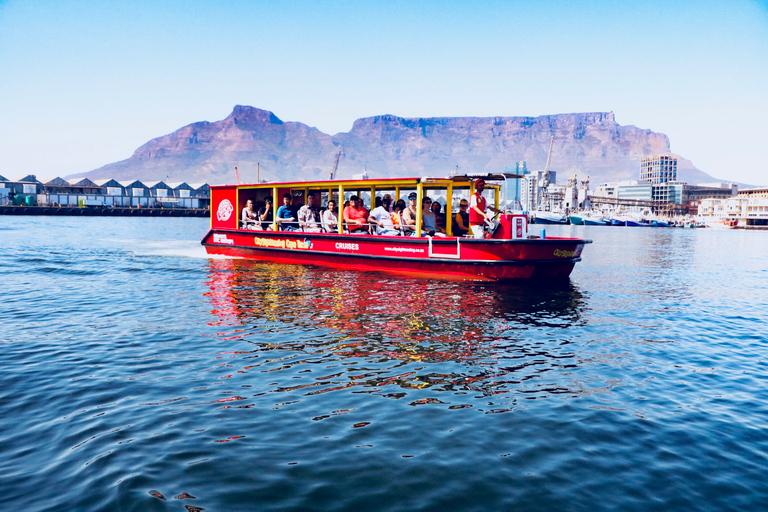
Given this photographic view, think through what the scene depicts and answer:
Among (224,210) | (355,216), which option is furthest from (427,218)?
(224,210)

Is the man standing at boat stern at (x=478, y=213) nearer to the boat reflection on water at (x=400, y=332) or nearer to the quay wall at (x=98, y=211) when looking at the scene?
the boat reflection on water at (x=400, y=332)

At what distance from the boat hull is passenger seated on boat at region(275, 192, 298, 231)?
20.4 inches

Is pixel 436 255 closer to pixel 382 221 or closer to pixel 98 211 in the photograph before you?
pixel 382 221

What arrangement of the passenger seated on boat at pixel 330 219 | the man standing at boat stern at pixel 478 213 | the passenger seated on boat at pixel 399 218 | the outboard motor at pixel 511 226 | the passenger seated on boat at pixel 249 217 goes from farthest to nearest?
1. the passenger seated on boat at pixel 249 217
2. the passenger seated on boat at pixel 330 219
3. the passenger seated on boat at pixel 399 218
4. the man standing at boat stern at pixel 478 213
5. the outboard motor at pixel 511 226

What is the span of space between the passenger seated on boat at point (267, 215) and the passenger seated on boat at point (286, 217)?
20.1 inches

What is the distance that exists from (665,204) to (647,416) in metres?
210

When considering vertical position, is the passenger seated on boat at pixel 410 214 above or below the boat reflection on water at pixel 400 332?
above

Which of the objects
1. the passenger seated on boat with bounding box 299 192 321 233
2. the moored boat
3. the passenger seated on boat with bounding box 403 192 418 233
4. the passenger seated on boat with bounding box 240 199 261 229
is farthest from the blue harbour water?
the moored boat

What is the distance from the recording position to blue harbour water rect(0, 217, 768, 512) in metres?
4.53

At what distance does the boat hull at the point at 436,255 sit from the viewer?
15492 mm

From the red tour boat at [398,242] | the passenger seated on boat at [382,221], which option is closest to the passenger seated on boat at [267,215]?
the red tour boat at [398,242]

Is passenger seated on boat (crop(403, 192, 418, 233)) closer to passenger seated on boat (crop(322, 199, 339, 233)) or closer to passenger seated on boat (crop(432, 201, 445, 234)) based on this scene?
passenger seated on boat (crop(432, 201, 445, 234))

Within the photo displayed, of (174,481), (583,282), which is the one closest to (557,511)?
(174,481)

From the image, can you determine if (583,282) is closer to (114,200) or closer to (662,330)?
(662,330)
